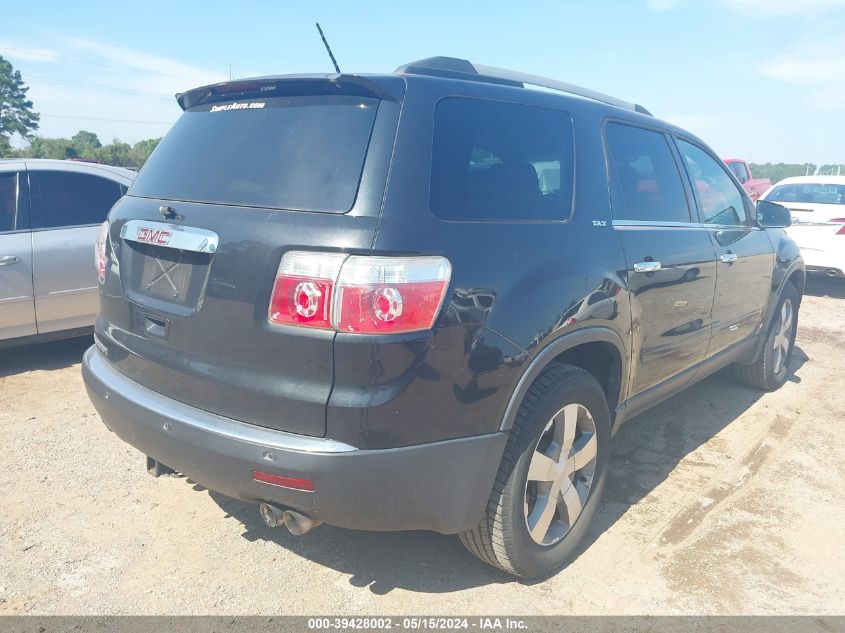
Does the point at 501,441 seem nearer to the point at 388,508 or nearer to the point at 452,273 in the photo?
the point at 388,508

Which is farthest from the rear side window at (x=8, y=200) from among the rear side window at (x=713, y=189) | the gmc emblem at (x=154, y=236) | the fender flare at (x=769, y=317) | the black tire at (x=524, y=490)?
the fender flare at (x=769, y=317)

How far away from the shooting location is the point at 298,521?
7.23 ft

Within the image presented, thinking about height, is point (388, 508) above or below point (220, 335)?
below

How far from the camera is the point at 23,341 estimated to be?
5.11m

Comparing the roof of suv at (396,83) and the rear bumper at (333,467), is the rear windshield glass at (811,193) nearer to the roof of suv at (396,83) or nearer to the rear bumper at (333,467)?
the roof of suv at (396,83)

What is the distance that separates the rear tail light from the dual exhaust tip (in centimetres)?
65

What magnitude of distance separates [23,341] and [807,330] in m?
7.76

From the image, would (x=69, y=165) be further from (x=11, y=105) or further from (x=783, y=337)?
(x=11, y=105)

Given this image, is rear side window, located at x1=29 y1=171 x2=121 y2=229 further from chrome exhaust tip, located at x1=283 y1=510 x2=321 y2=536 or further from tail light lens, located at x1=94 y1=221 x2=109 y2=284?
chrome exhaust tip, located at x1=283 y1=510 x2=321 y2=536

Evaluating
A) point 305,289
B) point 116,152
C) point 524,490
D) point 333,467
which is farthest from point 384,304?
point 116,152

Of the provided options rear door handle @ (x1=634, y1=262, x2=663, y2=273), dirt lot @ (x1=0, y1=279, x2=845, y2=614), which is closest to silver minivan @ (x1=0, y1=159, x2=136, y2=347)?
→ dirt lot @ (x1=0, y1=279, x2=845, y2=614)

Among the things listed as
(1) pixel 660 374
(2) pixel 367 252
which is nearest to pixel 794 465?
(1) pixel 660 374

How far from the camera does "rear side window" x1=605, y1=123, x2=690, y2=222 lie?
310cm

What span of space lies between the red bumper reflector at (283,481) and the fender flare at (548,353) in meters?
0.69
